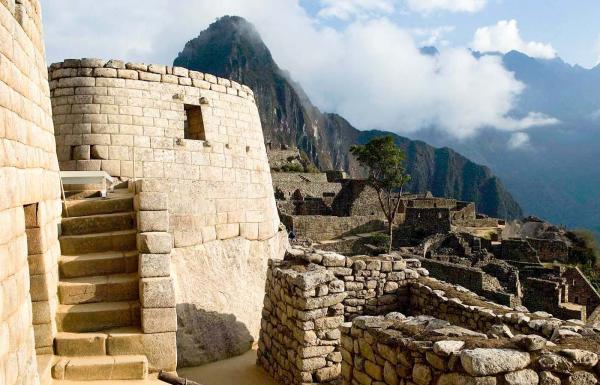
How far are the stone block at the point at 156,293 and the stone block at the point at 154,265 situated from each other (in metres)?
0.07

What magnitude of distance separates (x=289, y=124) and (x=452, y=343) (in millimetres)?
105972

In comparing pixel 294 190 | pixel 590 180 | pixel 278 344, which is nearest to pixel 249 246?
pixel 278 344

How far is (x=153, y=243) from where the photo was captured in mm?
5211

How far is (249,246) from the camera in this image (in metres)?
9.85

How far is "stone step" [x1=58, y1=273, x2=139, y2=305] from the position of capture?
506cm

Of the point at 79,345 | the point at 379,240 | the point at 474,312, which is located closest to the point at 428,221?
the point at 379,240

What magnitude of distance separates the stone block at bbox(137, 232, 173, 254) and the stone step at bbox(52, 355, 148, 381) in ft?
3.56

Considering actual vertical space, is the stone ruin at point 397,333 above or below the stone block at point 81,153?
below

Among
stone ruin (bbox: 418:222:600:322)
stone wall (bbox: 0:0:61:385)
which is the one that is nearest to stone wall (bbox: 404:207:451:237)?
stone ruin (bbox: 418:222:600:322)

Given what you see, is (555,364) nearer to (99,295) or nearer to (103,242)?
(99,295)

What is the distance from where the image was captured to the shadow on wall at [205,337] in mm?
7863

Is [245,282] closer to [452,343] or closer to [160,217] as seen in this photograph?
[160,217]

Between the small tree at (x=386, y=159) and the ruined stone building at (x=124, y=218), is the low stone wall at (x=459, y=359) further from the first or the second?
the small tree at (x=386, y=159)

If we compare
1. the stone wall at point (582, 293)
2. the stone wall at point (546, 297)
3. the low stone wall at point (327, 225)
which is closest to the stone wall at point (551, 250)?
the stone wall at point (582, 293)
